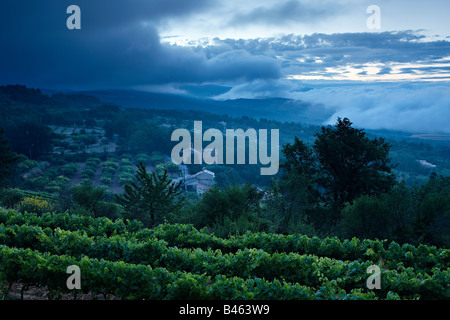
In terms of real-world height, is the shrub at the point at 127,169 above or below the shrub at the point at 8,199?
above

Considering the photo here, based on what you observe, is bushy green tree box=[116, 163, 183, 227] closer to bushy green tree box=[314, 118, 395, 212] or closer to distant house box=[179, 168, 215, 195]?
bushy green tree box=[314, 118, 395, 212]

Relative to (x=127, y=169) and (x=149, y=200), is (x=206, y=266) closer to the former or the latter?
(x=149, y=200)

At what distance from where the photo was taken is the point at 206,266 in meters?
9.66

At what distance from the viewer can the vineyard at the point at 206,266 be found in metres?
7.97

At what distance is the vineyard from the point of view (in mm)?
7969

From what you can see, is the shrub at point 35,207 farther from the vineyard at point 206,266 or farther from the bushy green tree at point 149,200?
the vineyard at point 206,266

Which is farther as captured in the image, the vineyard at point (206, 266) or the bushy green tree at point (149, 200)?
the bushy green tree at point (149, 200)

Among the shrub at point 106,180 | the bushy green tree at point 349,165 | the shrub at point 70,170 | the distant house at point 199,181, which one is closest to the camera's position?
the bushy green tree at point 349,165

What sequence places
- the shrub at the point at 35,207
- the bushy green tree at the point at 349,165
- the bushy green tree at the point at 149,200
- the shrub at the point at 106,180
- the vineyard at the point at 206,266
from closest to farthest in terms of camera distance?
the vineyard at the point at 206,266, the bushy green tree at the point at 149,200, the shrub at the point at 35,207, the bushy green tree at the point at 349,165, the shrub at the point at 106,180

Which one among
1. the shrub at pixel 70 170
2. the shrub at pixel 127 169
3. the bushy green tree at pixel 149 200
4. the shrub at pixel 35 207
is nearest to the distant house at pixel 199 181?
the shrub at pixel 127 169

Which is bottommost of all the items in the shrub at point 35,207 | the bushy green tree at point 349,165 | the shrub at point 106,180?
the shrub at point 35,207

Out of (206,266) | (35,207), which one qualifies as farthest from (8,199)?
(206,266)
